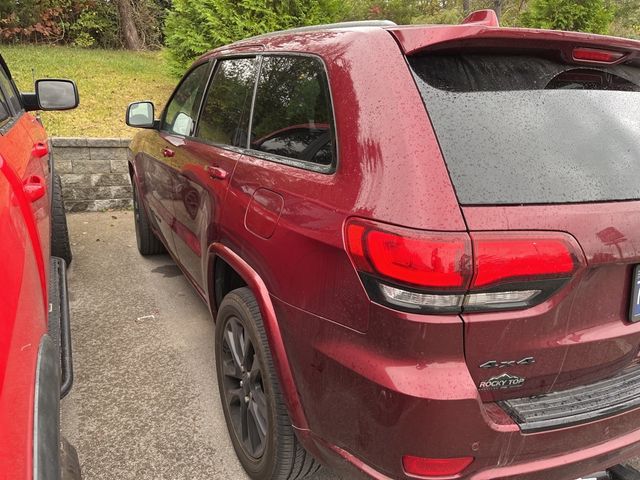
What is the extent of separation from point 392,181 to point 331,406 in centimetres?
75

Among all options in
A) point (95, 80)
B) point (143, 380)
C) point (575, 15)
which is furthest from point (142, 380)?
point (575, 15)

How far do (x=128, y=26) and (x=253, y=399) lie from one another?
1392cm

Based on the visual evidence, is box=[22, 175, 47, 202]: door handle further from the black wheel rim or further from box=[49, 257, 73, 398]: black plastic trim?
the black wheel rim

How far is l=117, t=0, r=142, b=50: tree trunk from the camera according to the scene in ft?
43.7

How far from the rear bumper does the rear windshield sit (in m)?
0.46

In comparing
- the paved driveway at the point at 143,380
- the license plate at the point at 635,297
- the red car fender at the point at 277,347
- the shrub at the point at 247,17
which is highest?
the shrub at the point at 247,17

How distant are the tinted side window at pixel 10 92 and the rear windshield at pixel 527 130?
2.64 m

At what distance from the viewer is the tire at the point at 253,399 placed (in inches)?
76.6

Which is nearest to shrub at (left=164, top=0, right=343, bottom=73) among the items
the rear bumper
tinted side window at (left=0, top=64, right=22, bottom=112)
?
tinted side window at (left=0, top=64, right=22, bottom=112)

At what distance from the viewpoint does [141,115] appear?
3824mm

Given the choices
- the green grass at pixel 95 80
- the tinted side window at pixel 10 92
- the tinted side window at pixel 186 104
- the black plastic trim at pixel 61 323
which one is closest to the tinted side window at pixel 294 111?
the tinted side window at pixel 186 104

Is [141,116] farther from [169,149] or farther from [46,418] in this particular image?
[46,418]

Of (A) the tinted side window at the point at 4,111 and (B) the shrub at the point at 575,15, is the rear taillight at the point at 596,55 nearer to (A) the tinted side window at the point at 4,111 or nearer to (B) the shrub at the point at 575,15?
(A) the tinted side window at the point at 4,111

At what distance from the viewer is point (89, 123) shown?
697 centimetres
